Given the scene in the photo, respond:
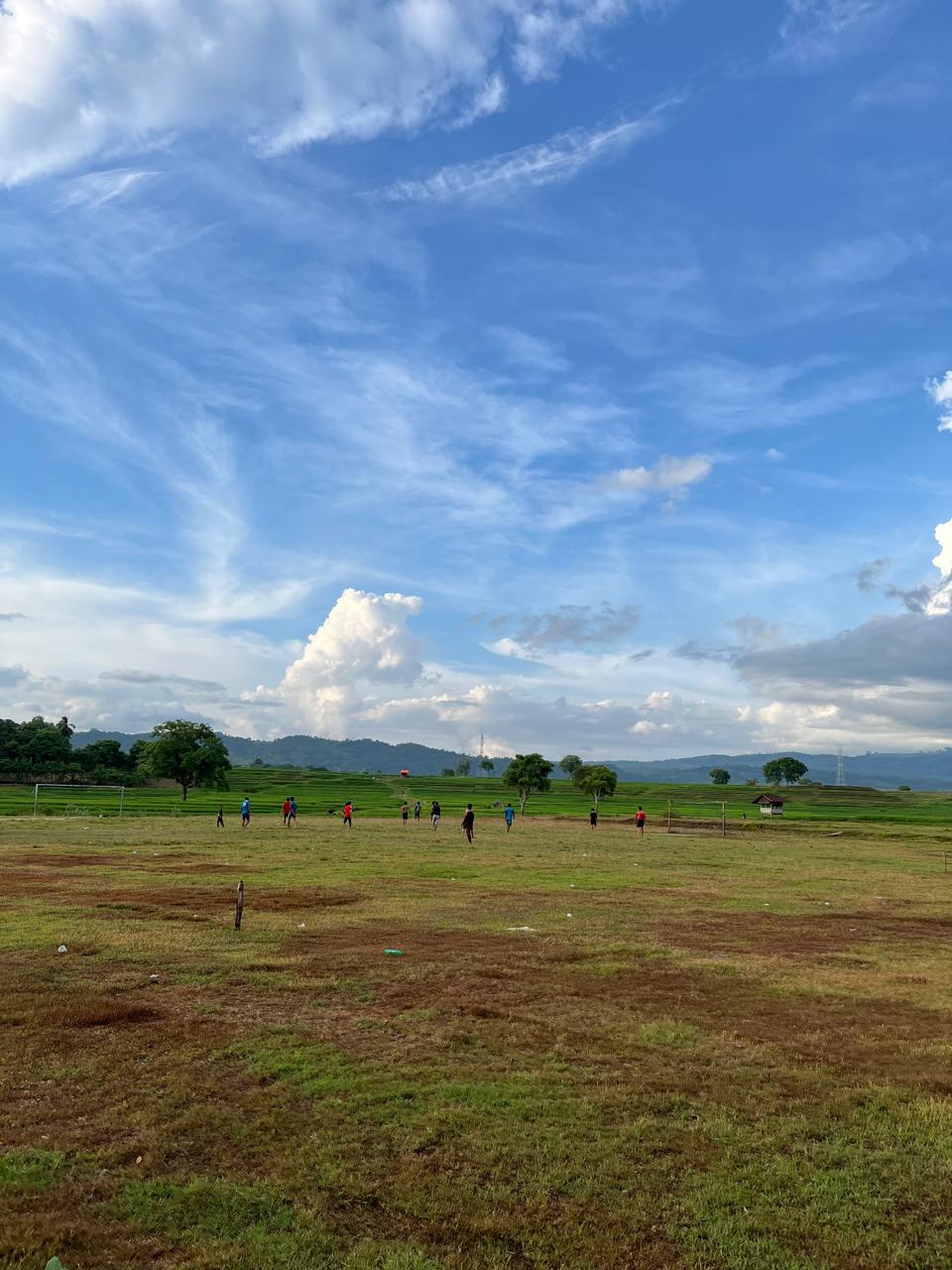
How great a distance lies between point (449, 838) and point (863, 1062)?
144ft

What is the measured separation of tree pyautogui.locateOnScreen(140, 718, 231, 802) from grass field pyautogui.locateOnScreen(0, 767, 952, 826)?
338 centimetres

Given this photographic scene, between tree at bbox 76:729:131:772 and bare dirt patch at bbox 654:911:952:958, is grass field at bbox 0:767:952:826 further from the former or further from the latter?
bare dirt patch at bbox 654:911:952:958

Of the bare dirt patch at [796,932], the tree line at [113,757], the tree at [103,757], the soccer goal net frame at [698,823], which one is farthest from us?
the tree at [103,757]

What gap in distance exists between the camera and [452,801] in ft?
415

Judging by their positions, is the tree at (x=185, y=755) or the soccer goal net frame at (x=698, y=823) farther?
the tree at (x=185, y=755)

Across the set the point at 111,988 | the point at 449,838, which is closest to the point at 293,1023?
the point at 111,988

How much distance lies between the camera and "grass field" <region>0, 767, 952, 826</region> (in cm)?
8831

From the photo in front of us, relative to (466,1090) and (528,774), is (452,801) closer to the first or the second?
(528,774)

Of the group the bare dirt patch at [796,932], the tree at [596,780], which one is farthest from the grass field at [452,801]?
the bare dirt patch at [796,932]

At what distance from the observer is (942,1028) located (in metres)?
14.1

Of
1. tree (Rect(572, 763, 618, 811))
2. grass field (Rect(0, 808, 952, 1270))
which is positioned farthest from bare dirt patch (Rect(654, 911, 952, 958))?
tree (Rect(572, 763, 618, 811))

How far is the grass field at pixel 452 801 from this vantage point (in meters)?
88.3

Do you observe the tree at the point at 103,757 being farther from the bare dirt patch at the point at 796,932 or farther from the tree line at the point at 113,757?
the bare dirt patch at the point at 796,932

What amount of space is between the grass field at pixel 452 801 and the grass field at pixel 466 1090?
63721 mm
